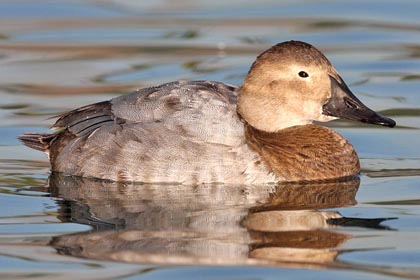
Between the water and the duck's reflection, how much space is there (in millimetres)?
13

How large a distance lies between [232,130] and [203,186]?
431mm

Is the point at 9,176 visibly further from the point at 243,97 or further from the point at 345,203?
the point at 345,203

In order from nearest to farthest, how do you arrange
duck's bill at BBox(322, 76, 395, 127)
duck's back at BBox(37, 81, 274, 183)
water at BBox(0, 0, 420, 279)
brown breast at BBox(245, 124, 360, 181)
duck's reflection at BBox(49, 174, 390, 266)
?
water at BBox(0, 0, 420, 279) → duck's reflection at BBox(49, 174, 390, 266) → duck's back at BBox(37, 81, 274, 183) → brown breast at BBox(245, 124, 360, 181) → duck's bill at BBox(322, 76, 395, 127)

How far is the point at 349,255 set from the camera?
24.2 ft

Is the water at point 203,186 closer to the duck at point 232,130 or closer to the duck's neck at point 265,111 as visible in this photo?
the duck at point 232,130

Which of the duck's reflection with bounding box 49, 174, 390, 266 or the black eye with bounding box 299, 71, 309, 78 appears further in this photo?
the black eye with bounding box 299, 71, 309, 78

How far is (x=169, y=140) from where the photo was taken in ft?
30.5

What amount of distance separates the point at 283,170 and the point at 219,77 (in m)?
3.99

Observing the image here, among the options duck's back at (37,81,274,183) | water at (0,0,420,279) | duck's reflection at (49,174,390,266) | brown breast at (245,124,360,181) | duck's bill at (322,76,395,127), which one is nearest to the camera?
water at (0,0,420,279)

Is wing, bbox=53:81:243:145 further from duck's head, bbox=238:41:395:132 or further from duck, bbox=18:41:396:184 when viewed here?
duck's head, bbox=238:41:395:132

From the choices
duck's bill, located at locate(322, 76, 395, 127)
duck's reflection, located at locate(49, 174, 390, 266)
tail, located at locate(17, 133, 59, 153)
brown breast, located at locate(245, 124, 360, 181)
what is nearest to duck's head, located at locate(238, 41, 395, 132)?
duck's bill, located at locate(322, 76, 395, 127)

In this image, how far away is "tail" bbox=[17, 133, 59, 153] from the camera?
10.1m

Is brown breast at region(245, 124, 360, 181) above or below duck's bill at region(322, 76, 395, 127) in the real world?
below

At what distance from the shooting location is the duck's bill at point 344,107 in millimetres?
9531
